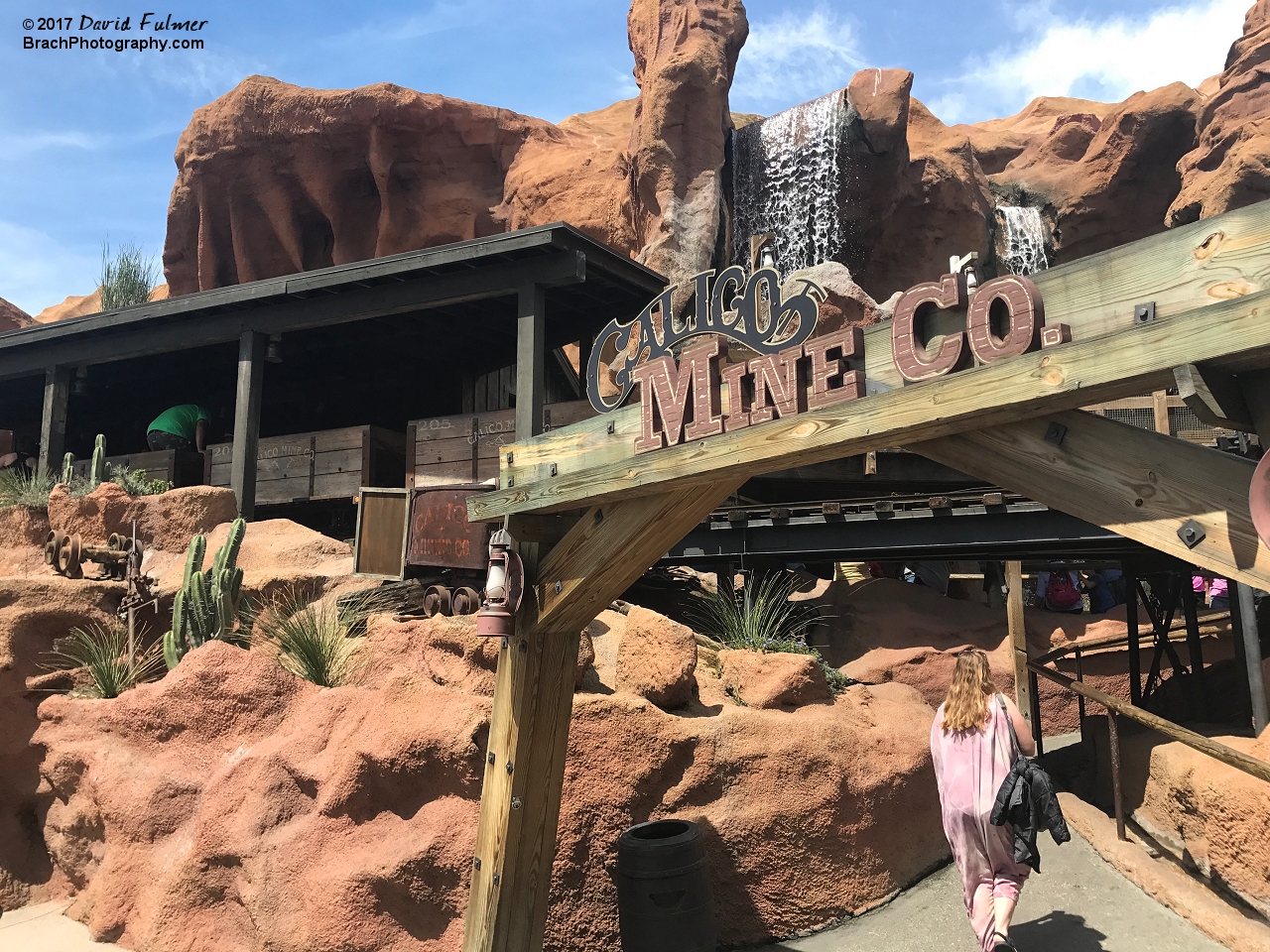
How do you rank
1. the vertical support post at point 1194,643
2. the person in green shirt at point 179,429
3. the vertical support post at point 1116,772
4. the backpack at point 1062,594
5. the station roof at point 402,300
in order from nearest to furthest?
the vertical support post at point 1116,772
the vertical support post at point 1194,643
the station roof at point 402,300
the backpack at point 1062,594
the person in green shirt at point 179,429

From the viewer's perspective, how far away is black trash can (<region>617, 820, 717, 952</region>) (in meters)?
5.00

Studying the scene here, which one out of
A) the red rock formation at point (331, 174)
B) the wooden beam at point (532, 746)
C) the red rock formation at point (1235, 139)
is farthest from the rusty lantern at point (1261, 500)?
the red rock formation at point (331, 174)

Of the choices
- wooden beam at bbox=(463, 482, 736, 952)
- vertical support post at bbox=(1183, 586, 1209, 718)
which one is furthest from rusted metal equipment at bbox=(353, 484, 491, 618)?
vertical support post at bbox=(1183, 586, 1209, 718)

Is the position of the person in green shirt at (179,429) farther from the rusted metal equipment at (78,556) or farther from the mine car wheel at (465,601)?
the mine car wheel at (465,601)

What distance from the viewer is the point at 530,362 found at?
10.9m

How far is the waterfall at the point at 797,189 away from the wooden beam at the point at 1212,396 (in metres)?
17.5

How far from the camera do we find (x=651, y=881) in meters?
5.04

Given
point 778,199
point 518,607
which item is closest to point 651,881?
point 518,607

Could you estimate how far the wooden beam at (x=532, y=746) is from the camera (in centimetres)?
433

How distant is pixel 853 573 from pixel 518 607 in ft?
46.8

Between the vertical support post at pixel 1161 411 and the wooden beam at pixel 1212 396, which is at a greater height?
the vertical support post at pixel 1161 411

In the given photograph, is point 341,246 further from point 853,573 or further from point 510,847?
point 510,847

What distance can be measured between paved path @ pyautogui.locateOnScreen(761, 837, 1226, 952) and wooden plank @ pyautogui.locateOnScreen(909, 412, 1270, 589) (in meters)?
3.94

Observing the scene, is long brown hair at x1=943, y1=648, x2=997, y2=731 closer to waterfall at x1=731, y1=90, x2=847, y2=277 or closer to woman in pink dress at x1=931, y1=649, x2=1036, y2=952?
woman in pink dress at x1=931, y1=649, x2=1036, y2=952
